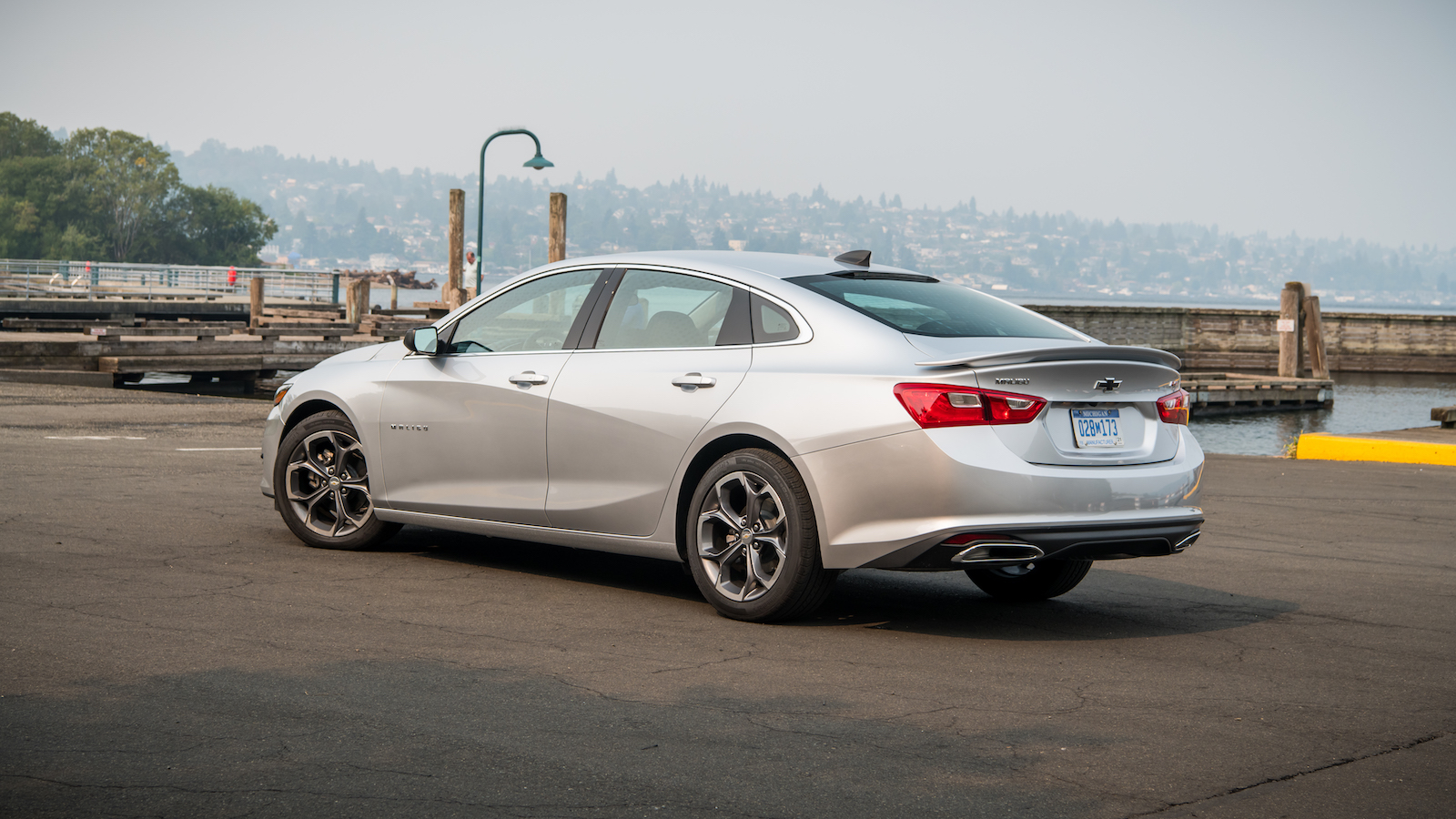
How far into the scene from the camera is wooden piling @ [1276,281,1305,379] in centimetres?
3462

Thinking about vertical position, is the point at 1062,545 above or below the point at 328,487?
above

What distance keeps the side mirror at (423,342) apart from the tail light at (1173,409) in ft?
11.1

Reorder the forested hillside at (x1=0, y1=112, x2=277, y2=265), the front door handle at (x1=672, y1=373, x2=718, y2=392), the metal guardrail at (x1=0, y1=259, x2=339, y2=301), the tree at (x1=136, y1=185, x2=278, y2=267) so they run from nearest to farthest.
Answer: the front door handle at (x1=672, y1=373, x2=718, y2=392), the metal guardrail at (x1=0, y1=259, x2=339, y2=301), the forested hillside at (x1=0, y1=112, x2=277, y2=265), the tree at (x1=136, y1=185, x2=278, y2=267)

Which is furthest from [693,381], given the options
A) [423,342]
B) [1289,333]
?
[1289,333]

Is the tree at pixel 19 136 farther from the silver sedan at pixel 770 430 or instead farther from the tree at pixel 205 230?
the silver sedan at pixel 770 430

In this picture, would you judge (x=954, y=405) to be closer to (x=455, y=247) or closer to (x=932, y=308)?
(x=932, y=308)

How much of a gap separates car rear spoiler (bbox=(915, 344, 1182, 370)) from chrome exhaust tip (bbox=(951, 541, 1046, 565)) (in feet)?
2.14

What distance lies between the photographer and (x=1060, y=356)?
16.9 feet

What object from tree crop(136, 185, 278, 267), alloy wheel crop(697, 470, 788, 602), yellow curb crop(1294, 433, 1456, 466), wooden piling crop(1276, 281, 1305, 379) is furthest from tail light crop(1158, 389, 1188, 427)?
tree crop(136, 185, 278, 267)

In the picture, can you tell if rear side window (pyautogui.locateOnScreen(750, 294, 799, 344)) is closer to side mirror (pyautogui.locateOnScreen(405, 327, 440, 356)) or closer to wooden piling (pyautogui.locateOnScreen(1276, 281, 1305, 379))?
side mirror (pyautogui.locateOnScreen(405, 327, 440, 356))

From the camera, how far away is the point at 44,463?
10.2m

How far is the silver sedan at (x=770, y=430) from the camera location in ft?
16.5

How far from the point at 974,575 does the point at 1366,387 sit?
4171 centimetres

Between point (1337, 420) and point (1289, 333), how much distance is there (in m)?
4.27
